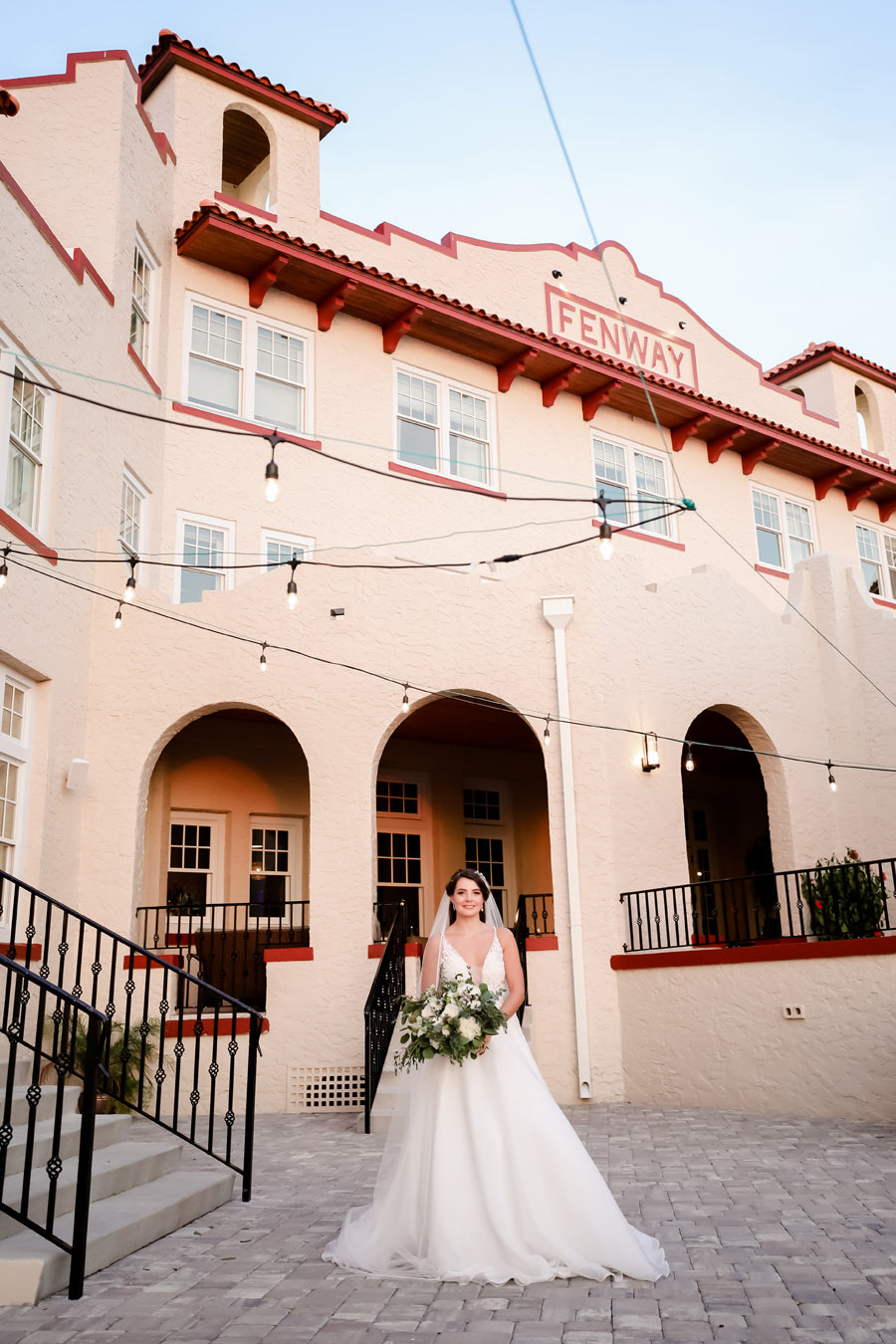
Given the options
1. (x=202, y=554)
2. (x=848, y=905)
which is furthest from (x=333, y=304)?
(x=848, y=905)

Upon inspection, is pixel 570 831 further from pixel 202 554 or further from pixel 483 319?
pixel 483 319

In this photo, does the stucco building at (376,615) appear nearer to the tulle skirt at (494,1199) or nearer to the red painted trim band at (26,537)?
the red painted trim band at (26,537)

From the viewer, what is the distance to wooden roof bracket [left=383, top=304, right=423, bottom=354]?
1450 cm

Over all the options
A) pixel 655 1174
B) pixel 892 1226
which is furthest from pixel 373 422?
pixel 892 1226

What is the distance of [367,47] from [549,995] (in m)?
8.95

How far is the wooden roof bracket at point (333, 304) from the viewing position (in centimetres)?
1394

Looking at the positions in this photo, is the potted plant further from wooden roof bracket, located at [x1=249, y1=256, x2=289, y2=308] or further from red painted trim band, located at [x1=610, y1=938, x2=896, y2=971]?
wooden roof bracket, located at [x1=249, y1=256, x2=289, y2=308]

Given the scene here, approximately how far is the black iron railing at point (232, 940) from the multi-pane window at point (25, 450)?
4.57m

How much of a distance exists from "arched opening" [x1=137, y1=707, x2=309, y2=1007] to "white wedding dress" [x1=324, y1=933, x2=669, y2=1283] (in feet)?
25.3

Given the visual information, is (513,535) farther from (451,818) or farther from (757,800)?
(757,800)

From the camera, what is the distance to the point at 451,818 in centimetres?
1576

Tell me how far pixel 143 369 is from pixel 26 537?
390 cm

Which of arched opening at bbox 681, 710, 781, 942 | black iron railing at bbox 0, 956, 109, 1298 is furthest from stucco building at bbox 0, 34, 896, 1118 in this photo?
black iron railing at bbox 0, 956, 109, 1298

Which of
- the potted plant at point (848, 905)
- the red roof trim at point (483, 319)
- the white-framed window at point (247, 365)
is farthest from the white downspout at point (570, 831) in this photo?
the white-framed window at point (247, 365)
